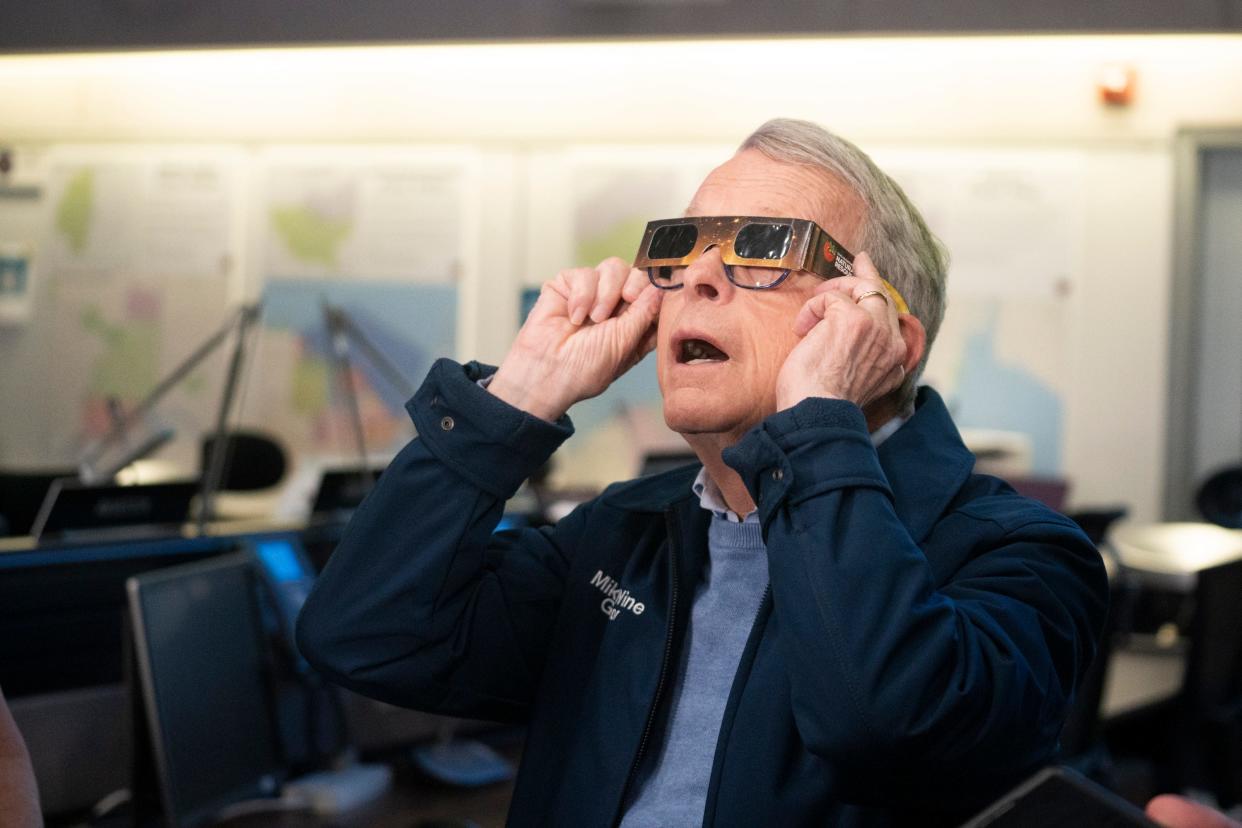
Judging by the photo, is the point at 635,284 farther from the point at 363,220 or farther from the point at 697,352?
the point at 363,220

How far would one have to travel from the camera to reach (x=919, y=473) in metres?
1.21

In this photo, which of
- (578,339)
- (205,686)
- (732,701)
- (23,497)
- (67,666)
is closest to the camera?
(732,701)

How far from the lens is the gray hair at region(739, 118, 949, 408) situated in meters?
1.32

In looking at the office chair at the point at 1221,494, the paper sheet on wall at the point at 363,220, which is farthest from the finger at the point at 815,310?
the paper sheet on wall at the point at 363,220

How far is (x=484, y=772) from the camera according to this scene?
2.29 m

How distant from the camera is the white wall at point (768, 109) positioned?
17.2 feet

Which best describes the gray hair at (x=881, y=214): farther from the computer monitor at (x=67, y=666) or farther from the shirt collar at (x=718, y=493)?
the computer monitor at (x=67, y=666)

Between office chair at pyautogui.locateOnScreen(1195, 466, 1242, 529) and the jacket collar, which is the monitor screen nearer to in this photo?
the jacket collar

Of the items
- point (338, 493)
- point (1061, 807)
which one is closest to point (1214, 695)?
point (338, 493)

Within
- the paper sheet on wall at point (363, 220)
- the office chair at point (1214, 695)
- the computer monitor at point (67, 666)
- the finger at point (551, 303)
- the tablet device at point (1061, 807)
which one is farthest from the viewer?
the paper sheet on wall at point (363, 220)

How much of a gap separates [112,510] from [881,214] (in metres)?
1.98

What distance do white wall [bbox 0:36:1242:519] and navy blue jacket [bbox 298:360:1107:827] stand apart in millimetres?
4152

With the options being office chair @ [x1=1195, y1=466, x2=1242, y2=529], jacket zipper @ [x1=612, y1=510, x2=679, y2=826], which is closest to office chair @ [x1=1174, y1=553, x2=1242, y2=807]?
office chair @ [x1=1195, y1=466, x2=1242, y2=529]

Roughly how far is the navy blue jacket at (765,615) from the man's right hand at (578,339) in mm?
49
